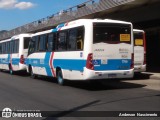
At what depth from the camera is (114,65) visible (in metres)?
16.1

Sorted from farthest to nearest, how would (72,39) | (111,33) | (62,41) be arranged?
(62,41) → (72,39) → (111,33)

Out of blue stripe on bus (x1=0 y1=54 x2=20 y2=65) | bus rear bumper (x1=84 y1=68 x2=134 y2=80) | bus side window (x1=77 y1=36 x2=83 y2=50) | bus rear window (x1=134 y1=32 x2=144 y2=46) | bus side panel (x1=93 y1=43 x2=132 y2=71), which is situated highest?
bus rear window (x1=134 y1=32 x2=144 y2=46)

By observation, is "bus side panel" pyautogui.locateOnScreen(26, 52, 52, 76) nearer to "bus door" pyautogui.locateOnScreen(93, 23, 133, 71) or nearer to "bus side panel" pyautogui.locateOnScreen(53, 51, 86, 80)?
"bus side panel" pyautogui.locateOnScreen(53, 51, 86, 80)

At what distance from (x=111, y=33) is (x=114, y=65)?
1274 millimetres

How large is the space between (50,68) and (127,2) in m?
6.80

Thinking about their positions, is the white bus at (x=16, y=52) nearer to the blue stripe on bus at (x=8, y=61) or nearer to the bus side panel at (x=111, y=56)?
the blue stripe on bus at (x=8, y=61)

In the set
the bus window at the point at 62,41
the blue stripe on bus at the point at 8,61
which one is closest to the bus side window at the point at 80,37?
the bus window at the point at 62,41

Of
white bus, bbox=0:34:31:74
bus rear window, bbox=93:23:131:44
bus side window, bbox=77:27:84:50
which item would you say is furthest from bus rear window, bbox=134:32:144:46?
white bus, bbox=0:34:31:74

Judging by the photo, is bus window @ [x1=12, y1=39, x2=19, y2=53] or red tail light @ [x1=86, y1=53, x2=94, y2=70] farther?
bus window @ [x1=12, y1=39, x2=19, y2=53]

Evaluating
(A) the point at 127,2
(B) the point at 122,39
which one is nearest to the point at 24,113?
(B) the point at 122,39

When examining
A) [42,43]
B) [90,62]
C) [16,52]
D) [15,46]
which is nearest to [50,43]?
[42,43]

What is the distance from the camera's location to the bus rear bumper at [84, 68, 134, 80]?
614 inches

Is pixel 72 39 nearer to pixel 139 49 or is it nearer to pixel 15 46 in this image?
pixel 139 49

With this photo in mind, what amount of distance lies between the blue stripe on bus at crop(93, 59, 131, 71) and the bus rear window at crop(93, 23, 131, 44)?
2.53 ft
